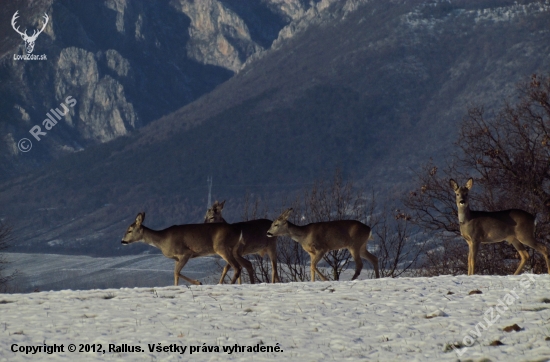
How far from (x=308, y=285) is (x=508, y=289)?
12.9 ft

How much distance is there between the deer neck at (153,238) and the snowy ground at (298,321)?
297 cm

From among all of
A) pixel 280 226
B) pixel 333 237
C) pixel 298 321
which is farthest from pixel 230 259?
pixel 298 321

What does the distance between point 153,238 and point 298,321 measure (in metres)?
7.63

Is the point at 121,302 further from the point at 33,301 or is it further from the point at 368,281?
the point at 368,281

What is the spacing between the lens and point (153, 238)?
23.7 m

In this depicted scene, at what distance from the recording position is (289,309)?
58.1 ft

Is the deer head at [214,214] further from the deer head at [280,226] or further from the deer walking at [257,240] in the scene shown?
the deer head at [280,226]

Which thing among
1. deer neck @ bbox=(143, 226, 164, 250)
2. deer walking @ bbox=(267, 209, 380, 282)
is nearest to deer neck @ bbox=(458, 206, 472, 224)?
deer walking @ bbox=(267, 209, 380, 282)

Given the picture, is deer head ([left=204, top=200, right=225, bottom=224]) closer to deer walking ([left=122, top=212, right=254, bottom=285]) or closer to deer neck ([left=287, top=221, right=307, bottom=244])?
deer neck ([left=287, top=221, right=307, bottom=244])

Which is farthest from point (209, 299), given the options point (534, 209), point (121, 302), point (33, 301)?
point (534, 209)

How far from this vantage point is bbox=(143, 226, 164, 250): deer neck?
23453 mm

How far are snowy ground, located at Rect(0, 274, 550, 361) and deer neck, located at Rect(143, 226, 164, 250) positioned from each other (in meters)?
2.97

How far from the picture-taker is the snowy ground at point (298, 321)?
15.1m

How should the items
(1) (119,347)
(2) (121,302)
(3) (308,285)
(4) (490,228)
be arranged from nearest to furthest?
(1) (119,347)
(2) (121,302)
(3) (308,285)
(4) (490,228)
